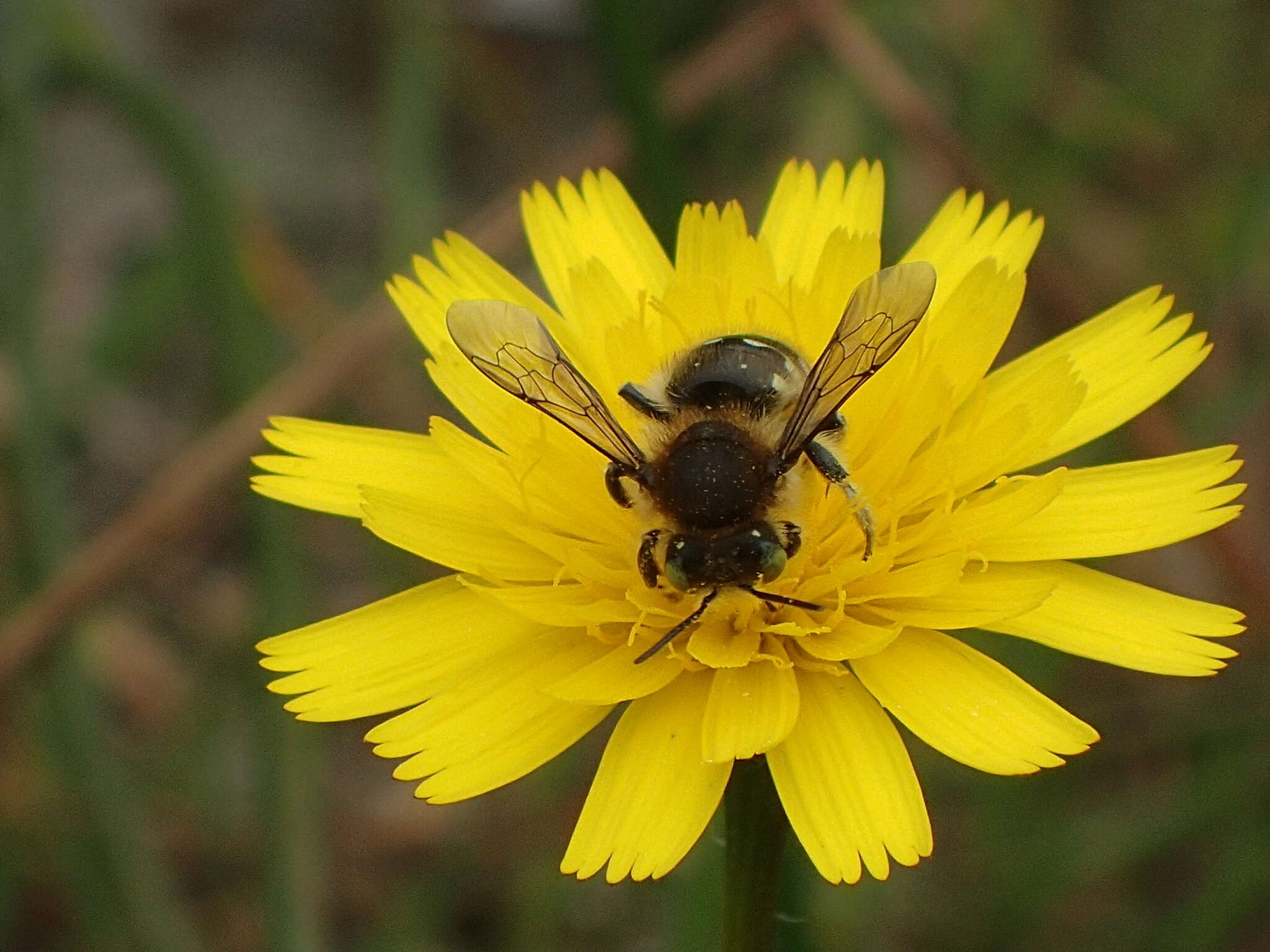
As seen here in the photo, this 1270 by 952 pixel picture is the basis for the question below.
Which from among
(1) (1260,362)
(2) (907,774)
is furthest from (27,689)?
(1) (1260,362)

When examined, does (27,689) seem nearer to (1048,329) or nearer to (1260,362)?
(1048,329)

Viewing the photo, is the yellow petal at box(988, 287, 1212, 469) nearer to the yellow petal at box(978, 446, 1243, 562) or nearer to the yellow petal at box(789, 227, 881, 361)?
the yellow petal at box(978, 446, 1243, 562)

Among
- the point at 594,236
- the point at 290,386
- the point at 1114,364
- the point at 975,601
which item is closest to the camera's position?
the point at 975,601

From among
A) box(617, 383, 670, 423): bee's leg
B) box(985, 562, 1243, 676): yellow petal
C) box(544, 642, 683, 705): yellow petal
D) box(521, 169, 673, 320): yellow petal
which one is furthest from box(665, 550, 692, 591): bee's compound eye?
box(521, 169, 673, 320): yellow petal

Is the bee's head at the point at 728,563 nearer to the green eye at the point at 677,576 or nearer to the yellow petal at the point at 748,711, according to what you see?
the green eye at the point at 677,576

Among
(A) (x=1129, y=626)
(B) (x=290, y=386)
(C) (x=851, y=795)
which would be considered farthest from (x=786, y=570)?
(B) (x=290, y=386)

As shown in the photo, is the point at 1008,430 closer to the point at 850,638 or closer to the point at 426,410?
the point at 850,638
